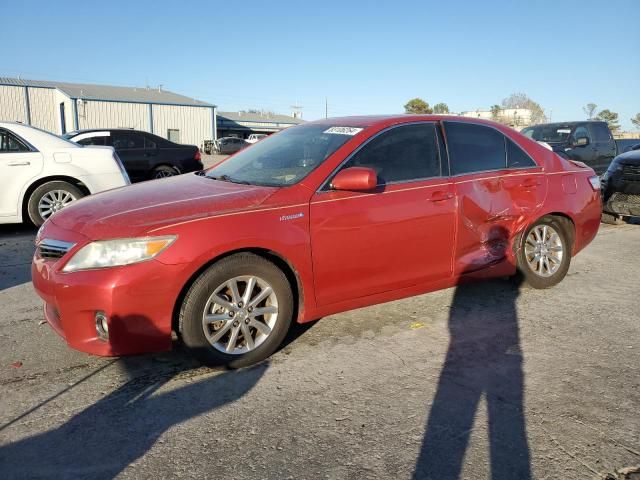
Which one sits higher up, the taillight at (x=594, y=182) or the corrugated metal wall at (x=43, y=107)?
the corrugated metal wall at (x=43, y=107)

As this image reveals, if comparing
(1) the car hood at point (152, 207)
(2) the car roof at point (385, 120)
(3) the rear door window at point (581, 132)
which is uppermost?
(3) the rear door window at point (581, 132)

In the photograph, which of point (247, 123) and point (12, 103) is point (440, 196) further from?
point (247, 123)

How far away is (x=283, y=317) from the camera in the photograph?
342 centimetres

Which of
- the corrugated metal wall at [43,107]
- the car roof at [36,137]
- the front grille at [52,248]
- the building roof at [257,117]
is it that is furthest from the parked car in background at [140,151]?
the building roof at [257,117]

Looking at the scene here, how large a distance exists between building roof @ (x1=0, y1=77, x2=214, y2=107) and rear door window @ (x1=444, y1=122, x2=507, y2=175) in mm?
40625

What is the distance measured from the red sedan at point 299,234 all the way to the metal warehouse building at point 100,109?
4015 centimetres

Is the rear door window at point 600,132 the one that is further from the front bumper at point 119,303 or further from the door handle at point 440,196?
the front bumper at point 119,303

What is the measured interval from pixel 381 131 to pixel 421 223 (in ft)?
2.51

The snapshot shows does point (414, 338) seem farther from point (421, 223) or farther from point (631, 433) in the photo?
point (631, 433)

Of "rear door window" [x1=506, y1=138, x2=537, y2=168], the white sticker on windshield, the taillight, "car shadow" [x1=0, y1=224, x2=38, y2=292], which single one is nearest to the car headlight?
the white sticker on windshield

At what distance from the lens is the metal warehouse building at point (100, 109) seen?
130 feet

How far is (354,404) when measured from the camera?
2.92 m

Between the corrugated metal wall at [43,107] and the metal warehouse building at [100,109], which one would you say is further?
the corrugated metal wall at [43,107]

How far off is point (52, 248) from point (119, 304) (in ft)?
2.24
